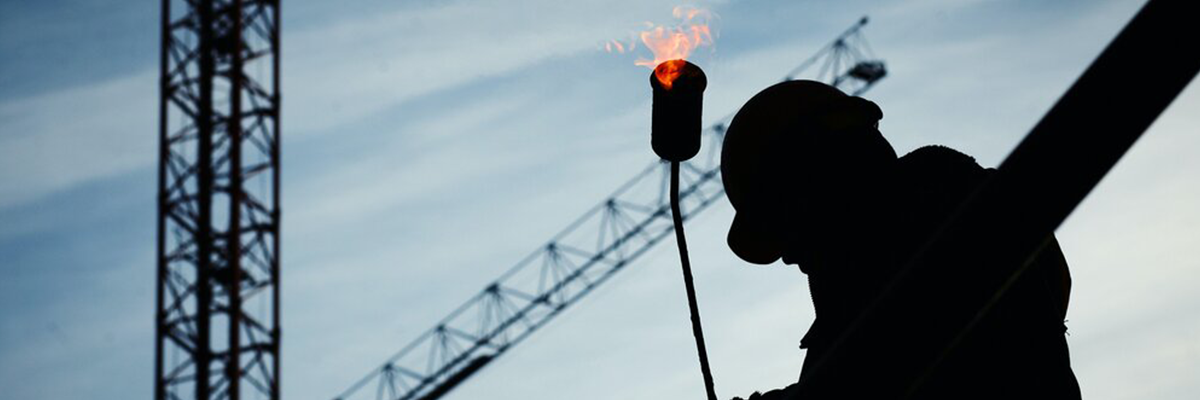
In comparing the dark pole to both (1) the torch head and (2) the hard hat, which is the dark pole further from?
(2) the hard hat

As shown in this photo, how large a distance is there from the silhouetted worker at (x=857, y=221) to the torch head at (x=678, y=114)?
0.40 meters

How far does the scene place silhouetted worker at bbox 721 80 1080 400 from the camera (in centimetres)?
201

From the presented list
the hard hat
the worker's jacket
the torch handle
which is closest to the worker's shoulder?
the worker's jacket

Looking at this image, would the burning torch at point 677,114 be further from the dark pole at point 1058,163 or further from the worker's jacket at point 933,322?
the dark pole at point 1058,163

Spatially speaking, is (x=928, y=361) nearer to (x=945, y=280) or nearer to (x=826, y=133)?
(x=945, y=280)

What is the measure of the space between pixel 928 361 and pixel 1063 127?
0.19 metres

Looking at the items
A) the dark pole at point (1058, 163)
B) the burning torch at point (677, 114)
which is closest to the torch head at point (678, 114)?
the burning torch at point (677, 114)

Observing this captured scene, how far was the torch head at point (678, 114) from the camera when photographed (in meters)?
2.01

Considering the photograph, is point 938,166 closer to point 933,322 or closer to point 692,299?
point 692,299

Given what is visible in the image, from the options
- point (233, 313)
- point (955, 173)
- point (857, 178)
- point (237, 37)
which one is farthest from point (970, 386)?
point (237, 37)

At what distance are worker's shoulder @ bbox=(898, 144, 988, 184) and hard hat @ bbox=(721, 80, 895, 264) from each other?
0.16m

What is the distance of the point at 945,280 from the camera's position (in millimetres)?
896

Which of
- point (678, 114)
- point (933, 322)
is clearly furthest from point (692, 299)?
point (933, 322)

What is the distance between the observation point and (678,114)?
79.1 inches
